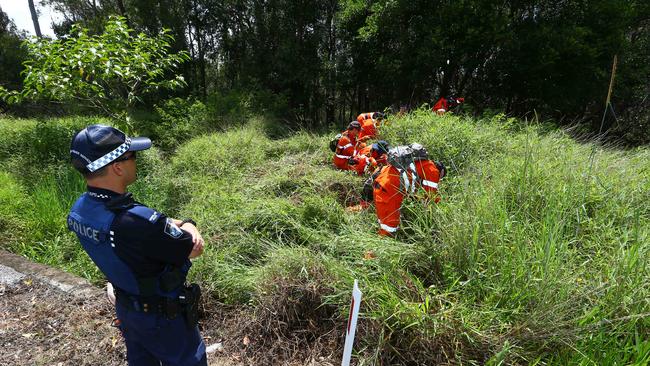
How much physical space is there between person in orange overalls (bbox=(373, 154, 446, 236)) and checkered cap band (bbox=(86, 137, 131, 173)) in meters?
2.14

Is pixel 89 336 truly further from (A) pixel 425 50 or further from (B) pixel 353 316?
(A) pixel 425 50

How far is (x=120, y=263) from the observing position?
1.49 metres

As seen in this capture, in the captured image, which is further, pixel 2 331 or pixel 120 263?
pixel 2 331

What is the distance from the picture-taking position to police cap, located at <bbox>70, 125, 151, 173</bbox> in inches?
56.0

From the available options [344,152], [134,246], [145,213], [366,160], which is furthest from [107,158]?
[344,152]

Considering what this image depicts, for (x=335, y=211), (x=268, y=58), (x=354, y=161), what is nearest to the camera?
→ (x=335, y=211)

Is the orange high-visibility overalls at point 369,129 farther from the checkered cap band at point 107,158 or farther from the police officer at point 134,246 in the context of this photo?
the checkered cap band at point 107,158

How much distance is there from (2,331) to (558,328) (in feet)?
12.3

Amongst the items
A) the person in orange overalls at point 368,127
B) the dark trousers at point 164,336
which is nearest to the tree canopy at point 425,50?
the person in orange overalls at point 368,127

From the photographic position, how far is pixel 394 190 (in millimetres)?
3123

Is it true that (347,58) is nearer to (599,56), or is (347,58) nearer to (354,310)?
(599,56)

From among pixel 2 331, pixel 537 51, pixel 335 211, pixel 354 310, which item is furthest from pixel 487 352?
pixel 537 51

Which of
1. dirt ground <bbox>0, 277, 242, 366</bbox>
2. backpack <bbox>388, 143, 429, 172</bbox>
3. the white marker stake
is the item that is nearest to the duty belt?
the white marker stake

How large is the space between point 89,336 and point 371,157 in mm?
3601
